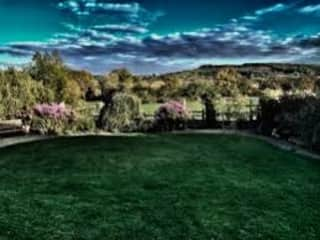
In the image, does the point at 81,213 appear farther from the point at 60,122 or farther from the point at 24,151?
the point at 60,122

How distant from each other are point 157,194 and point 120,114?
11404 mm

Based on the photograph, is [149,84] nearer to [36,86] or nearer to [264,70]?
[264,70]

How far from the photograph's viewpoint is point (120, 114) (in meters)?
18.8

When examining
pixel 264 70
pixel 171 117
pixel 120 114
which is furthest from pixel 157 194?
pixel 264 70

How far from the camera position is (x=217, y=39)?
26844 millimetres

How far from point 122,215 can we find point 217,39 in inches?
849

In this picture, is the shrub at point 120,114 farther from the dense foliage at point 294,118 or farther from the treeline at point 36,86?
the dense foliage at point 294,118

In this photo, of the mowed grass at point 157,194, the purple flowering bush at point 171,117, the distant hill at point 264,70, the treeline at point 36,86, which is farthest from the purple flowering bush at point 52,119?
the distant hill at point 264,70

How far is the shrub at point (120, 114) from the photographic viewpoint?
18.7 metres

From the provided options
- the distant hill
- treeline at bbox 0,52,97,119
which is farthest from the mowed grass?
the distant hill

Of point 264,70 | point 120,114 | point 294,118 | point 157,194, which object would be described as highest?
point 264,70

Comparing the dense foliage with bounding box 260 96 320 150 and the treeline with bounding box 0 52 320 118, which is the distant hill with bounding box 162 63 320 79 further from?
the dense foliage with bounding box 260 96 320 150

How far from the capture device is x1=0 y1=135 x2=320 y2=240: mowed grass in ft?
19.3

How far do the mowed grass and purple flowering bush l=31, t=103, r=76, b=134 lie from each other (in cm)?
511
